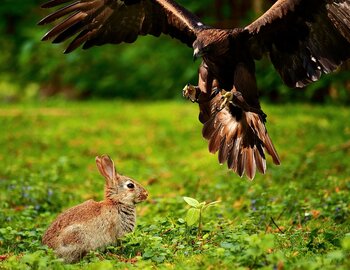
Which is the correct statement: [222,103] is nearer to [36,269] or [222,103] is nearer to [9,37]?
[36,269]

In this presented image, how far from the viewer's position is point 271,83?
15.0 meters

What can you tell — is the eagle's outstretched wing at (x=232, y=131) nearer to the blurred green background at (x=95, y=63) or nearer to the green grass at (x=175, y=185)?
the green grass at (x=175, y=185)

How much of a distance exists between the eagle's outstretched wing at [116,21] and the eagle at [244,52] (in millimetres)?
10

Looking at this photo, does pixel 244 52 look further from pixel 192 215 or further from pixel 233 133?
pixel 192 215

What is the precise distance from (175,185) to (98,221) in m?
3.41

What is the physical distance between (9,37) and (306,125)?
8027 millimetres

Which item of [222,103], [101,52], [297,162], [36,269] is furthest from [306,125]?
[36,269]

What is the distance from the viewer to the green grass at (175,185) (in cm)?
547

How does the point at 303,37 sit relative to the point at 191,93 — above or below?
above

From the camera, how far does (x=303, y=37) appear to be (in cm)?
725

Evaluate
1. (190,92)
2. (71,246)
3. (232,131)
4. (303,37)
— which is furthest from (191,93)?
(71,246)

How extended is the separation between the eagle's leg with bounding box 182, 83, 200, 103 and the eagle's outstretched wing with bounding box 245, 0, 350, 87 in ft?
2.09

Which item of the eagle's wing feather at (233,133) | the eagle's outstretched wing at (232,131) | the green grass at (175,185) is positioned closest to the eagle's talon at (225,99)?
the eagle's outstretched wing at (232,131)

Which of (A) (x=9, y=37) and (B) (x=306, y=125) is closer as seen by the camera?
(B) (x=306, y=125)
